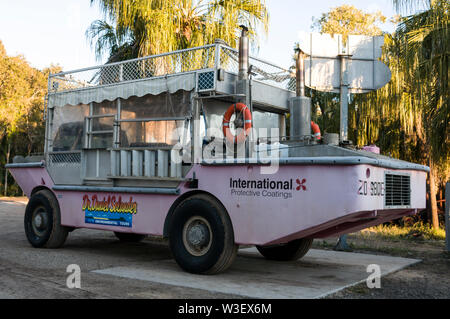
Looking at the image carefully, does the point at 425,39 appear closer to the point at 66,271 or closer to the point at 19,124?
the point at 66,271

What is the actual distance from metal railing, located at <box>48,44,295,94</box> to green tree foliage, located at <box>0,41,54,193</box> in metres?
20.1

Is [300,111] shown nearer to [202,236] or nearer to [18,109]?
[202,236]

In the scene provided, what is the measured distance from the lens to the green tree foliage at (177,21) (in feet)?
37.1

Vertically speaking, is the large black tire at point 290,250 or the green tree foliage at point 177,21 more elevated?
the green tree foliage at point 177,21

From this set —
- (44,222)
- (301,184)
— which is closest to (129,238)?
(44,222)

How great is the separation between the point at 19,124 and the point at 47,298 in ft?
87.4

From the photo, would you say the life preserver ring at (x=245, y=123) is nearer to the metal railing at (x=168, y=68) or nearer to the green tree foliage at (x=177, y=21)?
the metal railing at (x=168, y=68)

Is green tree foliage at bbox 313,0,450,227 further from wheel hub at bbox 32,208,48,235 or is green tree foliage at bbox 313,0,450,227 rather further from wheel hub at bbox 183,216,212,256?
wheel hub at bbox 32,208,48,235

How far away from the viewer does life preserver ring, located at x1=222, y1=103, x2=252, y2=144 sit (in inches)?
265

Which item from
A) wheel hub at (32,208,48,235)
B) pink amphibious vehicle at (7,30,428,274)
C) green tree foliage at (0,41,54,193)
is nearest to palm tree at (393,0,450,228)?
pink amphibious vehicle at (7,30,428,274)

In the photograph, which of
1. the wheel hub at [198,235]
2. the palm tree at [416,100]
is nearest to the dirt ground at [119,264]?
the wheel hub at [198,235]

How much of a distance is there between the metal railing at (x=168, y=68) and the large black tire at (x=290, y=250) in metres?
2.73

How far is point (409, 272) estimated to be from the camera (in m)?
7.18

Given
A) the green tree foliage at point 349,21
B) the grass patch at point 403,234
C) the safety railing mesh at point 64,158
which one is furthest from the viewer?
the green tree foliage at point 349,21
